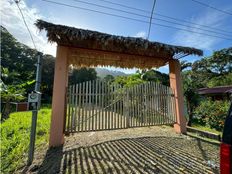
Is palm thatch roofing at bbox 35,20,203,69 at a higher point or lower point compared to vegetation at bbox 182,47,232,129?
lower

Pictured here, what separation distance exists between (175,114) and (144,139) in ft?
A: 6.72

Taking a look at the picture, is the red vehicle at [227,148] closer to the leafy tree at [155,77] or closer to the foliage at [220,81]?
the leafy tree at [155,77]

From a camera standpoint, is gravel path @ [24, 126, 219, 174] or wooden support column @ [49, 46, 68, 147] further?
wooden support column @ [49, 46, 68, 147]

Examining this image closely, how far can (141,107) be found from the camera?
6.43m

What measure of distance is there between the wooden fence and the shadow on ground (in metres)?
0.97

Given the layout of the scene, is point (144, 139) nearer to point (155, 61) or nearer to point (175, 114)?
point (175, 114)

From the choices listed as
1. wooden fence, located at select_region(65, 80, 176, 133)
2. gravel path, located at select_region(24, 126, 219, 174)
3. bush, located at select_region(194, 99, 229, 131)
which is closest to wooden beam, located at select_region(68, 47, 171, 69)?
wooden fence, located at select_region(65, 80, 176, 133)

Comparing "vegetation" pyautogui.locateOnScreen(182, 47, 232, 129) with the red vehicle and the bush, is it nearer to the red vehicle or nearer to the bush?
the bush

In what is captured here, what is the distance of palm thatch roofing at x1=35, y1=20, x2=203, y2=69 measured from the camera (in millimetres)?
4668

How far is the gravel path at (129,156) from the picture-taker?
3.27 meters

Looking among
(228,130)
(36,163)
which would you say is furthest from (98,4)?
(228,130)

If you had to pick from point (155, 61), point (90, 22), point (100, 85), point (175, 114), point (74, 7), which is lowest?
point (175, 114)

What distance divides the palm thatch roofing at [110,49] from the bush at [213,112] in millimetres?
4649

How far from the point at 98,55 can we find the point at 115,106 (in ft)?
7.10
